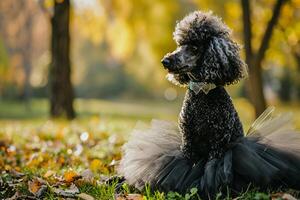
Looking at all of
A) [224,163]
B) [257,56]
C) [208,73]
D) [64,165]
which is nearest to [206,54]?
[208,73]

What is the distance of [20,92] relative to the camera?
129ft

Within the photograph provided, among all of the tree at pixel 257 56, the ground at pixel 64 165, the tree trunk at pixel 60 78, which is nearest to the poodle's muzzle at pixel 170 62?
the ground at pixel 64 165

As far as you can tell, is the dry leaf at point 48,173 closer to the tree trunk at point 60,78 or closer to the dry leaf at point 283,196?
the dry leaf at point 283,196

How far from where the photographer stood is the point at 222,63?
451cm

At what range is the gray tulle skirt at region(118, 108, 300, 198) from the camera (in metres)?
4.45

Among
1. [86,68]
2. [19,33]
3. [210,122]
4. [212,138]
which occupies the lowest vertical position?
[212,138]

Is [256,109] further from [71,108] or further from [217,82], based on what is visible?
[217,82]

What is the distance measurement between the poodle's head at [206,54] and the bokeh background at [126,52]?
22.6 ft

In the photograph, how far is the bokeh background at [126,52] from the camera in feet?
48.5

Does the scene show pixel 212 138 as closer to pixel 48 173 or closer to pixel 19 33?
pixel 48 173

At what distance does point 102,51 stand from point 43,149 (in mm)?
48579

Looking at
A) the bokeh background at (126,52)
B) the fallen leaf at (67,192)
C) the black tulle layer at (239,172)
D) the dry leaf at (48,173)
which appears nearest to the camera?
the black tulle layer at (239,172)

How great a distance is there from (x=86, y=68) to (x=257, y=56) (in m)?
41.8

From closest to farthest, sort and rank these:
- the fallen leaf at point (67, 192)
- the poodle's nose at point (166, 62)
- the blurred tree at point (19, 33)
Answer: the poodle's nose at point (166, 62) → the fallen leaf at point (67, 192) → the blurred tree at point (19, 33)
